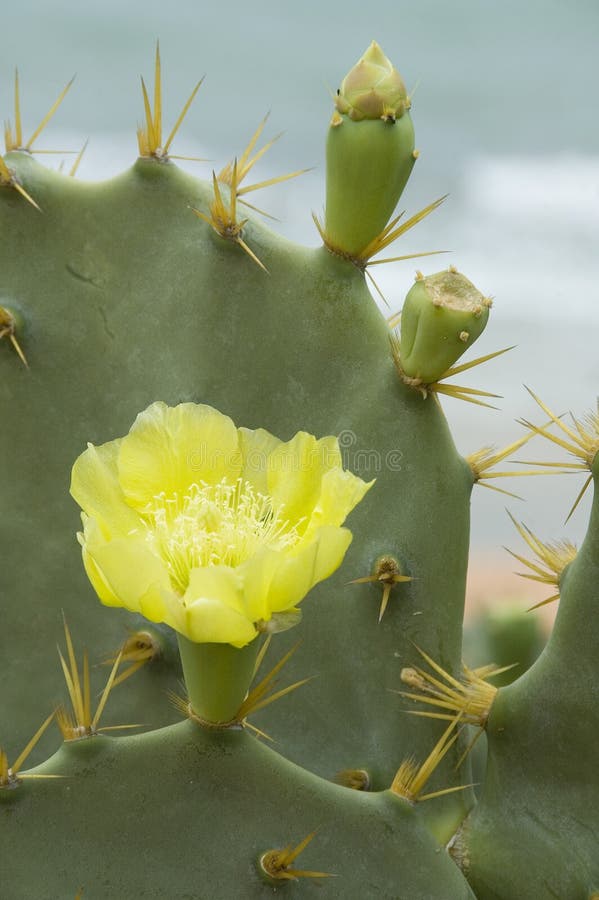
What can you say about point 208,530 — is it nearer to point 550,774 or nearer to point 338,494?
point 338,494

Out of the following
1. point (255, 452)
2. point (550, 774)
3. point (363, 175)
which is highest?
point (363, 175)

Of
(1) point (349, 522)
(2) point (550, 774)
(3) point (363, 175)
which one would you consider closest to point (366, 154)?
(3) point (363, 175)

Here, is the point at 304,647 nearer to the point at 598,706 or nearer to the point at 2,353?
the point at 598,706

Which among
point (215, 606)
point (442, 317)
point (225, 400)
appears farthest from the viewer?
point (225, 400)

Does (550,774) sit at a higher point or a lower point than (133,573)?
lower

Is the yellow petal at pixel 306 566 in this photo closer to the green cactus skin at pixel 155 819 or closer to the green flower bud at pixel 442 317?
the green cactus skin at pixel 155 819
